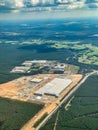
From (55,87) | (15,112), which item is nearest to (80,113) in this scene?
(15,112)

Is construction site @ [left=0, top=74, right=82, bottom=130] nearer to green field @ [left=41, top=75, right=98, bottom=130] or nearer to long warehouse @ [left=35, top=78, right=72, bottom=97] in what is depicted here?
long warehouse @ [left=35, top=78, right=72, bottom=97]

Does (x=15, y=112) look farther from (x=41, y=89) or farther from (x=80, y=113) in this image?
(x=80, y=113)

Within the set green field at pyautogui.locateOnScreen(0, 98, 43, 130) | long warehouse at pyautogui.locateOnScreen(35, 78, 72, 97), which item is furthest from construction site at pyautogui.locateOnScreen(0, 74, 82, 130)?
green field at pyautogui.locateOnScreen(0, 98, 43, 130)

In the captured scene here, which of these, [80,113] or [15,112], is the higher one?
[15,112]

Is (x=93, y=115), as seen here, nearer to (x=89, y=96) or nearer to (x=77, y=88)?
(x=89, y=96)

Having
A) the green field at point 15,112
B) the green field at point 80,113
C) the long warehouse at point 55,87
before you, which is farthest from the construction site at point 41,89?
the green field at point 80,113

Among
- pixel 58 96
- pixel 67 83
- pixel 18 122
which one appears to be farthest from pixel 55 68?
pixel 18 122

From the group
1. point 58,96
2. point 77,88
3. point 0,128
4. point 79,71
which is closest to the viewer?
point 0,128
